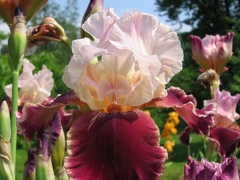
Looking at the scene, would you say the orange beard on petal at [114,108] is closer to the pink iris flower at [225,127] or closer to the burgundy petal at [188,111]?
the burgundy petal at [188,111]

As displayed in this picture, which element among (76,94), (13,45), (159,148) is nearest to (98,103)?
(76,94)

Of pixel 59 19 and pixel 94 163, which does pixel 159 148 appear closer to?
pixel 94 163

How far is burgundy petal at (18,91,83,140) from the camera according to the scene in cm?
72

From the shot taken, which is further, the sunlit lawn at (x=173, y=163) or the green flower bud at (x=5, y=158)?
the sunlit lawn at (x=173, y=163)

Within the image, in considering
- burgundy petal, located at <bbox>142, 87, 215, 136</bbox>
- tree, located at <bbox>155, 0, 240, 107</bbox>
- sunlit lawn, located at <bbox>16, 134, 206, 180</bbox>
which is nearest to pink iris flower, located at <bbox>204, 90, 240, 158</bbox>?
burgundy petal, located at <bbox>142, 87, 215, 136</bbox>

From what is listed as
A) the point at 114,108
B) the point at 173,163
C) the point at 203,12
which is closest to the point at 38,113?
the point at 114,108

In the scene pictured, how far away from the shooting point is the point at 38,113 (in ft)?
2.37

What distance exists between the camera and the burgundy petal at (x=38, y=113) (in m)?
0.72

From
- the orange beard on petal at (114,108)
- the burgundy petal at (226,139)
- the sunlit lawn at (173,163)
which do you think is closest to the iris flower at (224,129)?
the burgundy petal at (226,139)

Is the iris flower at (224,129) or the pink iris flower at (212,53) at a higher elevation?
the pink iris flower at (212,53)

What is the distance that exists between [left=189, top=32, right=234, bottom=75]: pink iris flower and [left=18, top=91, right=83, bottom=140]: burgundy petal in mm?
1031

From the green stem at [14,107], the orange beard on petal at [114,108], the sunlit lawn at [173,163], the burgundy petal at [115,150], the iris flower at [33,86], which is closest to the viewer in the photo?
the burgundy petal at [115,150]

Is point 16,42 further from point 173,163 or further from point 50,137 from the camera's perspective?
point 173,163

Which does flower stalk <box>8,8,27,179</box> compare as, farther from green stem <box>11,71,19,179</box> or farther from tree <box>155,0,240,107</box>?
tree <box>155,0,240,107</box>
